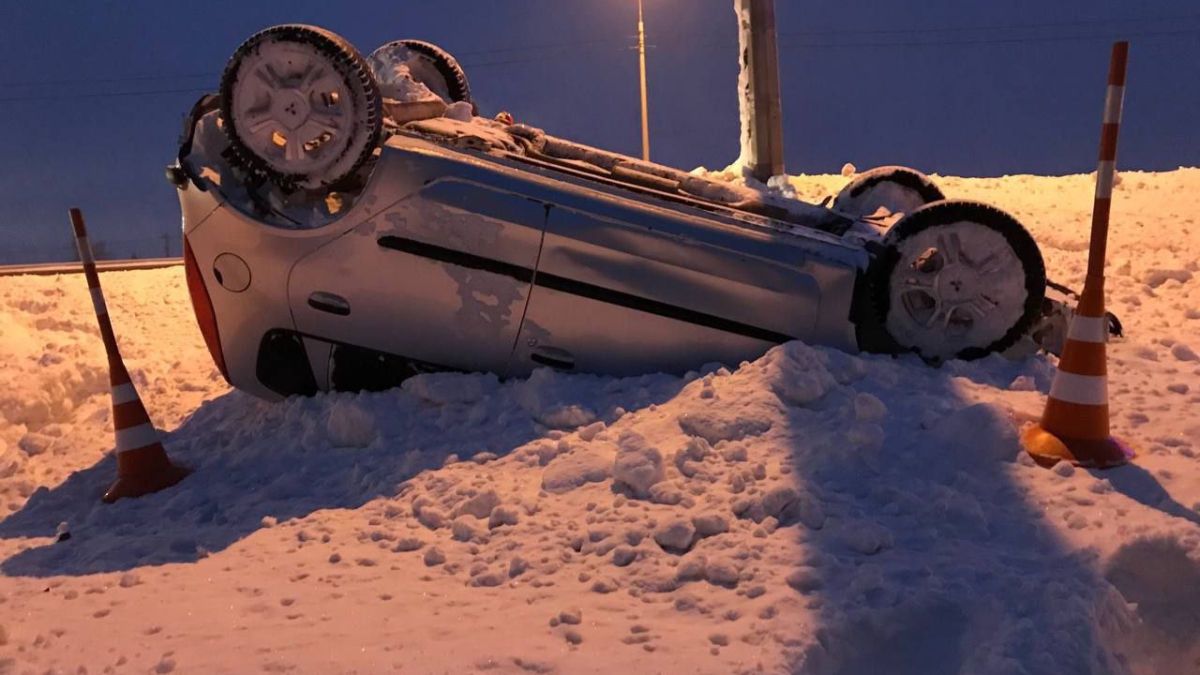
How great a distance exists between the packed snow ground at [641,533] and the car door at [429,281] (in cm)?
21

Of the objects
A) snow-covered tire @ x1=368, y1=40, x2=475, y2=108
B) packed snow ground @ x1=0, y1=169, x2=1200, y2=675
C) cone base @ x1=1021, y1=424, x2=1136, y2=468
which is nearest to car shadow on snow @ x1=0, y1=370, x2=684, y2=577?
packed snow ground @ x1=0, y1=169, x2=1200, y2=675

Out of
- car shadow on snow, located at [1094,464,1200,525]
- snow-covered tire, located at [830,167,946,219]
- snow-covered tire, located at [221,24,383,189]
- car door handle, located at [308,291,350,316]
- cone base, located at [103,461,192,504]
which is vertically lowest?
cone base, located at [103,461,192,504]

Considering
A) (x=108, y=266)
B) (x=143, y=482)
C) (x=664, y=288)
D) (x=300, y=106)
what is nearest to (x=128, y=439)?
(x=143, y=482)

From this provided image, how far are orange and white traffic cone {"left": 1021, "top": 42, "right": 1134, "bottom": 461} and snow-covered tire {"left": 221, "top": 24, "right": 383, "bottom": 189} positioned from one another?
3.07 meters

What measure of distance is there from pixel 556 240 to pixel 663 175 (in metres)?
1.31

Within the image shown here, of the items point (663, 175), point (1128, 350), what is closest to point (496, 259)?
point (663, 175)

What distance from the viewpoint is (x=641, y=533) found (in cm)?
315

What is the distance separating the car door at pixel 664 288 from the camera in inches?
169

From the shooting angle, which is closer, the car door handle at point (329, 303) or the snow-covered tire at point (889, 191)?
the car door handle at point (329, 303)

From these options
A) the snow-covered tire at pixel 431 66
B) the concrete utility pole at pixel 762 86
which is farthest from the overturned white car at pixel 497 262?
the concrete utility pole at pixel 762 86

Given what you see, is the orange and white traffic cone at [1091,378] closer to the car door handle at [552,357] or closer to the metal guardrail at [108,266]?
the car door handle at [552,357]

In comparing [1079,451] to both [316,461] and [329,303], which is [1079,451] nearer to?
[316,461]

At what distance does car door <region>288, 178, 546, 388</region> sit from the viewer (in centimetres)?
433

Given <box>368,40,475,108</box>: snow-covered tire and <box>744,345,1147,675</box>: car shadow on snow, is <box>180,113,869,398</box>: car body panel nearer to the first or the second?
<box>744,345,1147,675</box>: car shadow on snow
